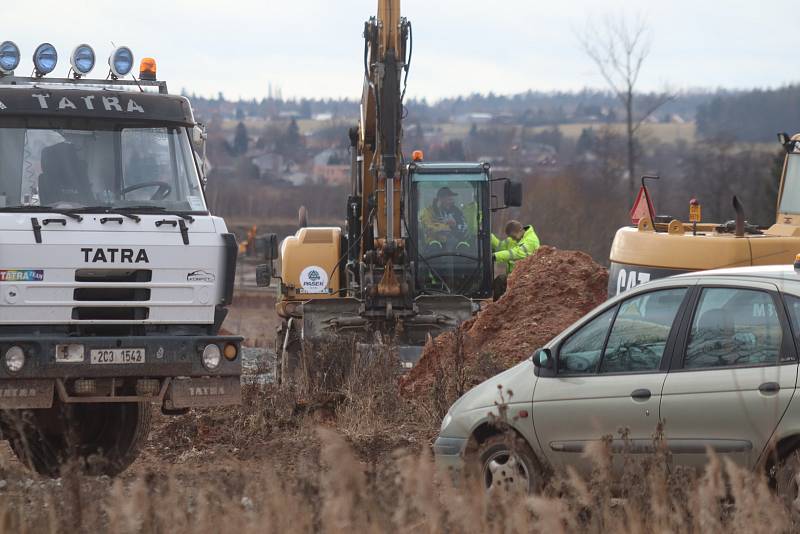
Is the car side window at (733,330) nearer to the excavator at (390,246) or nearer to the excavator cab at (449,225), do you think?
the excavator at (390,246)

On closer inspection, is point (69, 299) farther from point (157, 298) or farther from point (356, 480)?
point (356, 480)

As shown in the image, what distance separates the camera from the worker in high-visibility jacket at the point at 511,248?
61.9ft

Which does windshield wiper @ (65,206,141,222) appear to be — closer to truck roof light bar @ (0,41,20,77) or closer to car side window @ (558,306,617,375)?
truck roof light bar @ (0,41,20,77)

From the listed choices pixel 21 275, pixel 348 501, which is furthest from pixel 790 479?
pixel 21 275

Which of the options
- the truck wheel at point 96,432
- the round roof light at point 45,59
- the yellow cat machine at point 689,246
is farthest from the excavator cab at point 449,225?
the round roof light at point 45,59

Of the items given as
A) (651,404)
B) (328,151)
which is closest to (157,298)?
(651,404)

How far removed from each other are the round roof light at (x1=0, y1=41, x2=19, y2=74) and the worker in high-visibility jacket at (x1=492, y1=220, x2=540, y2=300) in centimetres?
885

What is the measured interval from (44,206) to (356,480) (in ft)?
16.7

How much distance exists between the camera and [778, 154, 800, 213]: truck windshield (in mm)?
14383

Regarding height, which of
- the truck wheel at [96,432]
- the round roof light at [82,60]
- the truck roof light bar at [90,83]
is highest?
the round roof light at [82,60]

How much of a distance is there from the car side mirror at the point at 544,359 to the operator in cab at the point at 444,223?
31.2ft

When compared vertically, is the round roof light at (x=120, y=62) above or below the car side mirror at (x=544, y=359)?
above

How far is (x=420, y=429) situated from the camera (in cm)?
1209

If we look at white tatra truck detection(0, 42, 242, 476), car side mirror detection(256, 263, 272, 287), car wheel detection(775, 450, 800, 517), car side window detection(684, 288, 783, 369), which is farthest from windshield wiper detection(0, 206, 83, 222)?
car wheel detection(775, 450, 800, 517)
